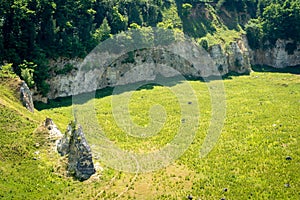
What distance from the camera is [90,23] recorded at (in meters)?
68.0

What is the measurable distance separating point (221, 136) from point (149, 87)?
26467 millimetres

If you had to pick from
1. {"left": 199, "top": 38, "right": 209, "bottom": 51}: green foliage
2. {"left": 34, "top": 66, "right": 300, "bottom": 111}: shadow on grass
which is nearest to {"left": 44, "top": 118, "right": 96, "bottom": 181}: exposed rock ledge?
{"left": 34, "top": 66, "right": 300, "bottom": 111}: shadow on grass

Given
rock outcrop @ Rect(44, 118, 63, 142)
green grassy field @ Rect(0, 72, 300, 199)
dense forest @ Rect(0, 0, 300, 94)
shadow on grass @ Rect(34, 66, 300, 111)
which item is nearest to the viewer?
green grassy field @ Rect(0, 72, 300, 199)

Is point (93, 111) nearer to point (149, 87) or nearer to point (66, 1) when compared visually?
point (149, 87)

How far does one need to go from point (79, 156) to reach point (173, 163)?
9472mm

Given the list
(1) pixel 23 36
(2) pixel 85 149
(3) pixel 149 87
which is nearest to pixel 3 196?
(2) pixel 85 149

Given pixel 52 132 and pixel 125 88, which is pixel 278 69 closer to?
pixel 125 88

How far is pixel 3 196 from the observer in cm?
2791

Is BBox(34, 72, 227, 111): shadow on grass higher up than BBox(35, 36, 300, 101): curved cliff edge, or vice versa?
BBox(35, 36, 300, 101): curved cliff edge

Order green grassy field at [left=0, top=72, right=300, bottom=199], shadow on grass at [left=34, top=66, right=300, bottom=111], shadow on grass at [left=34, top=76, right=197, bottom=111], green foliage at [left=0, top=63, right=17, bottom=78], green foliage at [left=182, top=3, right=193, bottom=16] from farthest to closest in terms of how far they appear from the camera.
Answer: green foliage at [left=182, top=3, right=193, bottom=16], shadow on grass at [left=34, top=66, right=300, bottom=111], shadow on grass at [left=34, top=76, right=197, bottom=111], green foliage at [left=0, top=63, right=17, bottom=78], green grassy field at [left=0, top=72, right=300, bottom=199]

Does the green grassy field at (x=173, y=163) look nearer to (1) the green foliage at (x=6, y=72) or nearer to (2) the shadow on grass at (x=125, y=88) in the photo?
(1) the green foliage at (x=6, y=72)

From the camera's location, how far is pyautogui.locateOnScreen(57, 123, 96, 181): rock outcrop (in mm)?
32656

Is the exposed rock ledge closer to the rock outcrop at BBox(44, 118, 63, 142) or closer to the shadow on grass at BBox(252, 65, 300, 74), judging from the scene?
the rock outcrop at BBox(44, 118, 63, 142)

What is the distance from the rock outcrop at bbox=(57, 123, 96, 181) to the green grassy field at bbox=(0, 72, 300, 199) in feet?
2.55
